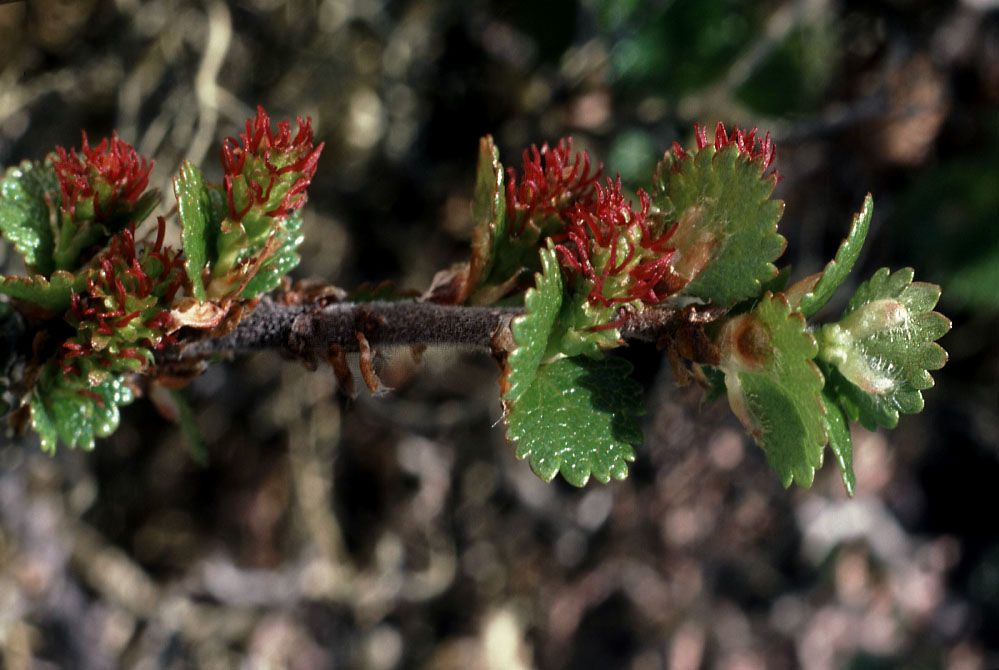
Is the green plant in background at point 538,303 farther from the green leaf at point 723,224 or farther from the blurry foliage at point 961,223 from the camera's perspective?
the blurry foliage at point 961,223

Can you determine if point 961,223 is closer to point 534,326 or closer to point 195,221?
point 534,326

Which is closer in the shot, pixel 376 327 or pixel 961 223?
pixel 376 327

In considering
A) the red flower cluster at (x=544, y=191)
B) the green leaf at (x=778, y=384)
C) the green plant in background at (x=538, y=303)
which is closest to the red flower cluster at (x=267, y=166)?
the green plant in background at (x=538, y=303)

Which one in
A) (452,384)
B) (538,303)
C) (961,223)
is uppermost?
(538,303)

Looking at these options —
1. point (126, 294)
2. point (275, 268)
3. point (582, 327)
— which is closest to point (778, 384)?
point (582, 327)

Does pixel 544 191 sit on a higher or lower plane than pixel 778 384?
higher

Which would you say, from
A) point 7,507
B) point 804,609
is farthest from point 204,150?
point 804,609
